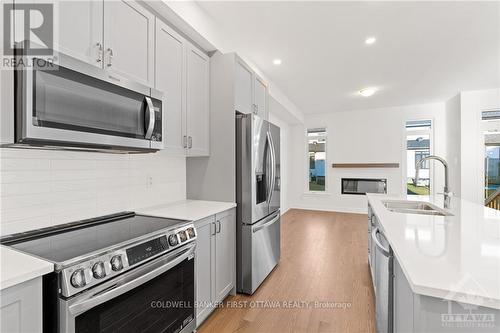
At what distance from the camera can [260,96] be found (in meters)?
3.08

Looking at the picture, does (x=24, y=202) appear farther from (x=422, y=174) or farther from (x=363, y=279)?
(x=422, y=174)

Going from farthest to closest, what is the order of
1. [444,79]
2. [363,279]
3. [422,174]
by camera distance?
[422,174] → [444,79] → [363,279]

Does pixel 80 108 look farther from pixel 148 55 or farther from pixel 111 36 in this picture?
pixel 148 55

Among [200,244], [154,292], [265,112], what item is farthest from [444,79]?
[154,292]

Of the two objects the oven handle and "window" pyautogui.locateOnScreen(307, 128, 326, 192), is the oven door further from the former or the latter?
"window" pyautogui.locateOnScreen(307, 128, 326, 192)

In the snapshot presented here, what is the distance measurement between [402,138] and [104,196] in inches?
261

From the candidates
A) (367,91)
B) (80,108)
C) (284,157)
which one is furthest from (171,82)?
(284,157)

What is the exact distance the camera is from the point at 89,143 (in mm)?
1331

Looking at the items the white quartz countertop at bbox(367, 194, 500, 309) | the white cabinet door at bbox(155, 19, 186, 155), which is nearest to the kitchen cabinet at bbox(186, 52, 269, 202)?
the white cabinet door at bbox(155, 19, 186, 155)

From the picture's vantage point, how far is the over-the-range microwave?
3.55 ft

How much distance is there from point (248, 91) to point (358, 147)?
4.86m

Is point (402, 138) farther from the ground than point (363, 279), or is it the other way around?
point (402, 138)

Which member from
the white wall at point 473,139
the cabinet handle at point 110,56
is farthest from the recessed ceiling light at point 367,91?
the cabinet handle at point 110,56

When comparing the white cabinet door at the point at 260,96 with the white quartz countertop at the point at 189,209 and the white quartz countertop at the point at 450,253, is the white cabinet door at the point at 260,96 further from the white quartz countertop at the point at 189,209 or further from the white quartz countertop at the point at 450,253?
the white quartz countertop at the point at 450,253
